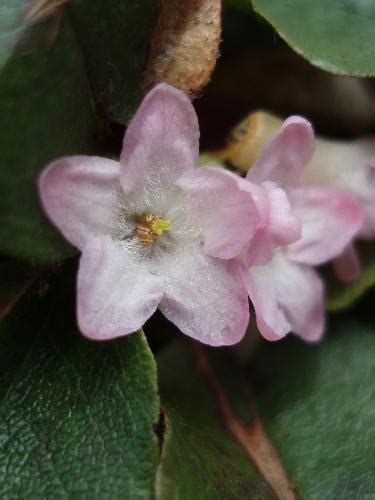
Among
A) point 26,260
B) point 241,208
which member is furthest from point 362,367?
point 26,260

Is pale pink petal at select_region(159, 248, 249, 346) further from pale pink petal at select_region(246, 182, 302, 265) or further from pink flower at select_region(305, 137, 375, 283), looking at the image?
pink flower at select_region(305, 137, 375, 283)

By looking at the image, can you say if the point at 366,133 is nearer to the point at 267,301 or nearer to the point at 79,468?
the point at 267,301

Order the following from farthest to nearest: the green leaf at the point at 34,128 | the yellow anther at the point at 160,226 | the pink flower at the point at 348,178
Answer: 1. the pink flower at the point at 348,178
2. the yellow anther at the point at 160,226
3. the green leaf at the point at 34,128

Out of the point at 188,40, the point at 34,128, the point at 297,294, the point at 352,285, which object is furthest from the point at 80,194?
the point at 352,285

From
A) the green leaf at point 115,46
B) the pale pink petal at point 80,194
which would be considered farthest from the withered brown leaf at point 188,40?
the pale pink petal at point 80,194

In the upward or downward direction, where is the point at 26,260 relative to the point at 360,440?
upward

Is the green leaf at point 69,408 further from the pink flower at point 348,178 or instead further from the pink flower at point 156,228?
the pink flower at point 348,178

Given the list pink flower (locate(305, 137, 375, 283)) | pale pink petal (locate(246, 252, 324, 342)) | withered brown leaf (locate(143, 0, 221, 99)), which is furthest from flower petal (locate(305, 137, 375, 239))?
withered brown leaf (locate(143, 0, 221, 99))
